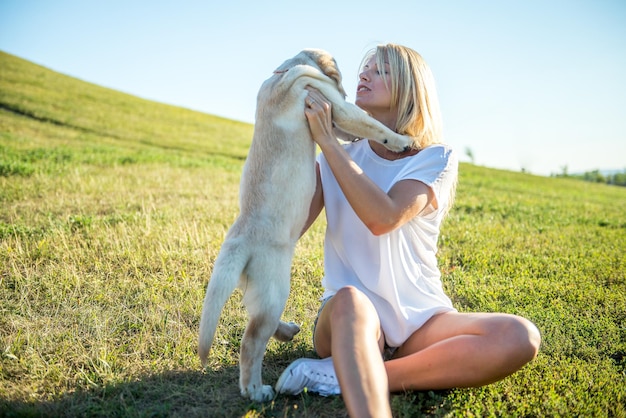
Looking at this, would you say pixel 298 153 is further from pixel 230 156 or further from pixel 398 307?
pixel 230 156

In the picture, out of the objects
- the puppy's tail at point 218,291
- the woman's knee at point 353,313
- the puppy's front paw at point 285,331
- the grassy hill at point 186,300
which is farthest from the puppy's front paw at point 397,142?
the grassy hill at point 186,300

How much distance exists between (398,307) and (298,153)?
109 cm

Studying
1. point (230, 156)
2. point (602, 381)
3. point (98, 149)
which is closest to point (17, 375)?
A: point (602, 381)

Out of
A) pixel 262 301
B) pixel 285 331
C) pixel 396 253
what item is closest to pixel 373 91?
pixel 396 253

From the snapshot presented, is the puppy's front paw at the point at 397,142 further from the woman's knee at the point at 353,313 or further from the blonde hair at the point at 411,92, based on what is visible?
the woman's knee at the point at 353,313

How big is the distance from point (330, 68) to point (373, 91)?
1.12 ft

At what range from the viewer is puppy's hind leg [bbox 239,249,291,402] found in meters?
2.60

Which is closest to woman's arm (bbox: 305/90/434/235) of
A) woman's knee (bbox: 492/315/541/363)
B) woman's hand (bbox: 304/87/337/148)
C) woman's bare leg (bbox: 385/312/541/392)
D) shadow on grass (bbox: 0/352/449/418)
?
woman's hand (bbox: 304/87/337/148)

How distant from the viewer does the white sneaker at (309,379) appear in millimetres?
2801

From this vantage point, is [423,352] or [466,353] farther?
[423,352]

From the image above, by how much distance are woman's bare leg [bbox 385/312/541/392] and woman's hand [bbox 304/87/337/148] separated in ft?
4.23

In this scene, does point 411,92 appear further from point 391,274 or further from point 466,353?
point 466,353

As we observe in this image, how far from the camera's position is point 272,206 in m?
2.79

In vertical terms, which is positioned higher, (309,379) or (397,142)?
(397,142)
